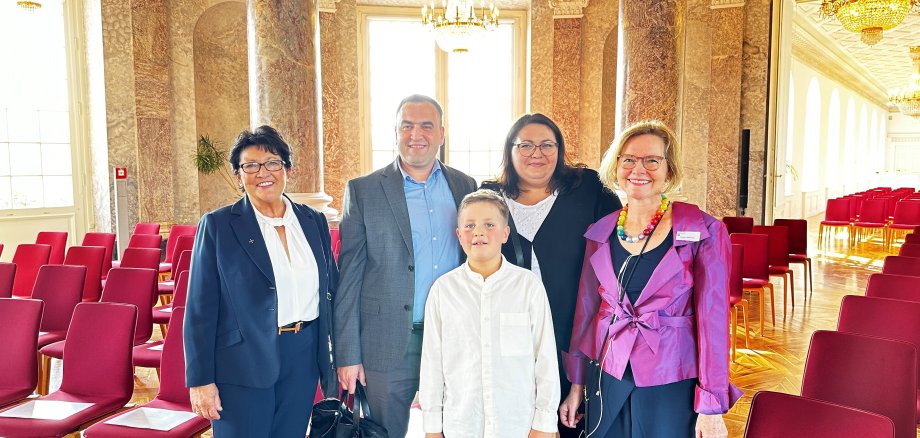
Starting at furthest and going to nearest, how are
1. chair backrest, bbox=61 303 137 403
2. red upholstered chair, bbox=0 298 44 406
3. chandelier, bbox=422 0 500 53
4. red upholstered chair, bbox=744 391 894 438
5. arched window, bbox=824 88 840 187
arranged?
arched window, bbox=824 88 840 187, chandelier, bbox=422 0 500 53, red upholstered chair, bbox=0 298 44 406, chair backrest, bbox=61 303 137 403, red upholstered chair, bbox=744 391 894 438

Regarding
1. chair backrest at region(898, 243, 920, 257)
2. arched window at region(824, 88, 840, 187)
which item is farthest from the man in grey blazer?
arched window at region(824, 88, 840, 187)

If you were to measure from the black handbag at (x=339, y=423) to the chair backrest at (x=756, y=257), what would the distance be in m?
5.06

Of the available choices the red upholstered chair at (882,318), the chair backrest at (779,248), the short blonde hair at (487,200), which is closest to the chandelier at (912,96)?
the chair backrest at (779,248)

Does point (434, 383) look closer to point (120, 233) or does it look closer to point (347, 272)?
point (347, 272)

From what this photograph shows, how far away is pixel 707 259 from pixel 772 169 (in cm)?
834

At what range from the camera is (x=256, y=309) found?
7.11ft

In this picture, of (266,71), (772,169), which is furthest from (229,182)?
(772,169)

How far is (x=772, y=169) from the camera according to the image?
9.24 metres

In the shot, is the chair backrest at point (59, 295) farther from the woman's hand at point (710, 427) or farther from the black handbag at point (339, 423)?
the woman's hand at point (710, 427)

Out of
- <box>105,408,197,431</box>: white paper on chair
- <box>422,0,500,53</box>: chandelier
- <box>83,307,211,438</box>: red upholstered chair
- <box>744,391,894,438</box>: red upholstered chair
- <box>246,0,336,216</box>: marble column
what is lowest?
<box>105,408,197,431</box>: white paper on chair

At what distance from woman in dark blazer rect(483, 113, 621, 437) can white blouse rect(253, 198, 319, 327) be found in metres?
0.75

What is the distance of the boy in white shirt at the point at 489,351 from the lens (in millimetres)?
2023

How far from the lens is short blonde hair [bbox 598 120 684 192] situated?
2.11 meters

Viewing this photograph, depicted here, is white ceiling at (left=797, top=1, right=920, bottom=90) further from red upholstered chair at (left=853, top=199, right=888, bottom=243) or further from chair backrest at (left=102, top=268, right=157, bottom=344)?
chair backrest at (left=102, top=268, right=157, bottom=344)
